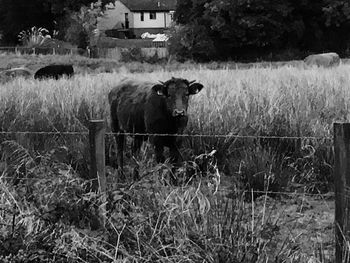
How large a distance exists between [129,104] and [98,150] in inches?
127

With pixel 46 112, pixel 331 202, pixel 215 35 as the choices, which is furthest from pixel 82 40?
pixel 331 202

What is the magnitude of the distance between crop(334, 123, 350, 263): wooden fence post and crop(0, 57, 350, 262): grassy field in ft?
0.55

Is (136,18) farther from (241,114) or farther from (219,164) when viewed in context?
(219,164)

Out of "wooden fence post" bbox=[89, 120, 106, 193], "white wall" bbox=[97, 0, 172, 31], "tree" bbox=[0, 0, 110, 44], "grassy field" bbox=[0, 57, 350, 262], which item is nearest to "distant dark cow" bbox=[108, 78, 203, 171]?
"grassy field" bbox=[0, 57, 350, 262]

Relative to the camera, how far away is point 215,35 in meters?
45.7

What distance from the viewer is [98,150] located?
17.9 feet

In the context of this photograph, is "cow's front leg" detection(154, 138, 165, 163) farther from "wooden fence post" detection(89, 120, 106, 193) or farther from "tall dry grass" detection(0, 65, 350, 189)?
"wooden fence post" detection(89, 120, 106, 193)

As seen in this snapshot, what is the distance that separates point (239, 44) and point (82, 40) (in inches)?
512

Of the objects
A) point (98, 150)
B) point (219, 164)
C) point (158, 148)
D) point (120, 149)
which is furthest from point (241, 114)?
point (98, 150)

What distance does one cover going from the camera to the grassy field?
14.7ft

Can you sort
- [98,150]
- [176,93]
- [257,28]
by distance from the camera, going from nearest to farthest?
[98,150] < [176,93] < [257,28]

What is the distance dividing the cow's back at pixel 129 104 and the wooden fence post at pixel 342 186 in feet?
14.0

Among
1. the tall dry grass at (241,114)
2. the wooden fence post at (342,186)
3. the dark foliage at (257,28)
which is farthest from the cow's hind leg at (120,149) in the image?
the dark foliage at (257,28)

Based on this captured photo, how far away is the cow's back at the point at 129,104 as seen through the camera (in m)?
8.40
